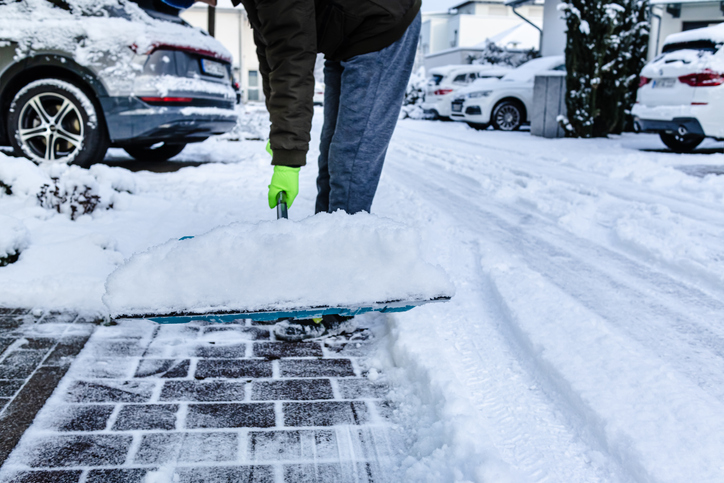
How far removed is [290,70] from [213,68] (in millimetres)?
4181

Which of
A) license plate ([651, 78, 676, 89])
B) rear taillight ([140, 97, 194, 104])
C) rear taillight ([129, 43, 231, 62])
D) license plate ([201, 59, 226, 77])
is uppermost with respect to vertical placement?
rear taillight ([129, 43, 231, 62])

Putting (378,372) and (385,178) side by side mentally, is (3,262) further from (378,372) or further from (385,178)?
(385,178)

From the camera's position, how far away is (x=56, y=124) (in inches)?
208

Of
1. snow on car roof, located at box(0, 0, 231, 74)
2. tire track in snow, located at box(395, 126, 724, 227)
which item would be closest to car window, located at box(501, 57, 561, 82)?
tire track in snow, located at box(395, 126, 724, 227)

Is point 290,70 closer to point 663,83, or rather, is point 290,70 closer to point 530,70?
point 663,83

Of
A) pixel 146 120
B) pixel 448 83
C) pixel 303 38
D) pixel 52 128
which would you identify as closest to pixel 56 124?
pixel 52 128

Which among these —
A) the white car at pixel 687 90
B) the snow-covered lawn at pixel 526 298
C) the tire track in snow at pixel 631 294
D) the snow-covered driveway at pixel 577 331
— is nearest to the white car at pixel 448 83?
the white car at pixel 687 90

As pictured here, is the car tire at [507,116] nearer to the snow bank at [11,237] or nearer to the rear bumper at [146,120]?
the rear bumper at [146,120]

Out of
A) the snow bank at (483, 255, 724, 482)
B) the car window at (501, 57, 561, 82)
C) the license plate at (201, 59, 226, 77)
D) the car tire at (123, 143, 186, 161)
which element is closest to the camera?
the snow bank at (483, 255, 724, 482)

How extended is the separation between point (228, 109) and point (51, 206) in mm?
2789

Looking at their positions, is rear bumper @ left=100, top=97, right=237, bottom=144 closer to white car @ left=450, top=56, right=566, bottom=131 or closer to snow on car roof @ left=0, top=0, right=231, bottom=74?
snow on car roof @ left=0, top=0, right=231, bottom=74

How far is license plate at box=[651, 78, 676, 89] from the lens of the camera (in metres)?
7.96

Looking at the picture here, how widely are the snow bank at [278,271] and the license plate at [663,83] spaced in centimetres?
739

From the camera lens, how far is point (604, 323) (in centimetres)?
239
